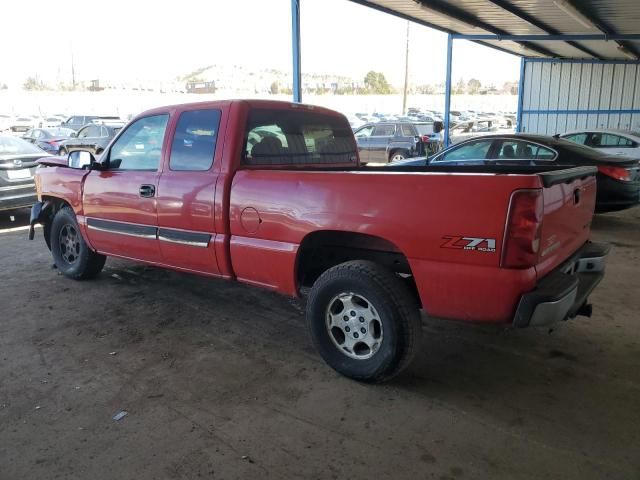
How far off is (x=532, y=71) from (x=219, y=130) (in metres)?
18.6

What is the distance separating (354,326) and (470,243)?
39.9 inches

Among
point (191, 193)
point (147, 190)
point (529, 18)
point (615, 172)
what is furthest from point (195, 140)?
point (529, 18)

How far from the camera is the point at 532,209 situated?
9.50 ft

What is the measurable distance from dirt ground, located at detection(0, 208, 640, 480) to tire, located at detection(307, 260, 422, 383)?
0.59 feet

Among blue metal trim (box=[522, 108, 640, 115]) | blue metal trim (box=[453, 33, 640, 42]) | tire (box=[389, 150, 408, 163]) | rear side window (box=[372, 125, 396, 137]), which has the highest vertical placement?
blue metal trim (box=[453, 33, 640, 42])

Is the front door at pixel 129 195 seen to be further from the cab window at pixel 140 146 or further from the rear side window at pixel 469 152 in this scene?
the rear side window at pixel 469 152

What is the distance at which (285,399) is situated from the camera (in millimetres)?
3496

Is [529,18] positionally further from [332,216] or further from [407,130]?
[332,216]

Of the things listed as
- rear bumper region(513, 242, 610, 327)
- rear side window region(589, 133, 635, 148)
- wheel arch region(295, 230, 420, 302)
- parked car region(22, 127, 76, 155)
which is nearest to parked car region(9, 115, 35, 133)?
parked car region(22, 127, 76, 155)

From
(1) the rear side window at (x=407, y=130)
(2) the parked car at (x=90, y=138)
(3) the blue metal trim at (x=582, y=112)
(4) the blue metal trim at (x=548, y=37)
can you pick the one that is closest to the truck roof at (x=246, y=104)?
(4) the blue metal trim at (x=548, y=37)

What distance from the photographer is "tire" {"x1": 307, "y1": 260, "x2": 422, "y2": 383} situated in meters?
3.39

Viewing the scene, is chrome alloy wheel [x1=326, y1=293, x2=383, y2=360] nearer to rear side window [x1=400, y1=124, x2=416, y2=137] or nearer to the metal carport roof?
the metal carport roof

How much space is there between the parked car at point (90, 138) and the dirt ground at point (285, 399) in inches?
597

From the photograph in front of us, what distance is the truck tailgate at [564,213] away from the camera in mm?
3100
